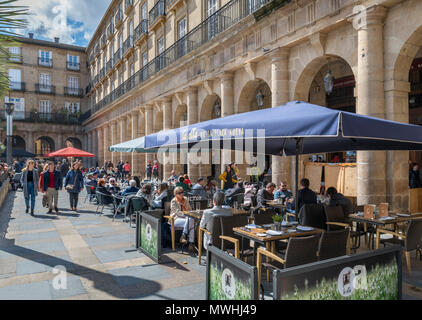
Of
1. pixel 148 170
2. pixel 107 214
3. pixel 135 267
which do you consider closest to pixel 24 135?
pixel 148 170

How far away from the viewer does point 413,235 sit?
5.01 metres

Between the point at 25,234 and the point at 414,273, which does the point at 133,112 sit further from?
the point at 414,273

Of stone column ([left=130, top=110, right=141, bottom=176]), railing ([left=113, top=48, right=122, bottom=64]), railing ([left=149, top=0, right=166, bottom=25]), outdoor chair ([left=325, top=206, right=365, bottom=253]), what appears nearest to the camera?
outdoor chair ([left=325, top=206, right=365, bottom=253])

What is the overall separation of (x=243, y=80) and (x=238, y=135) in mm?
9067

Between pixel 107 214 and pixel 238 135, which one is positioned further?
pixel 107 214

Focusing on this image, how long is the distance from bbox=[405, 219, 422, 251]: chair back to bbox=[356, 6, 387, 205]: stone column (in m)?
2.80

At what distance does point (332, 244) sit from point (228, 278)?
1834 mm

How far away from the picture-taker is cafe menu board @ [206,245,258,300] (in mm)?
2730

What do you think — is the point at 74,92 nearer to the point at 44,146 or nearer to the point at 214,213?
the point at 44,146

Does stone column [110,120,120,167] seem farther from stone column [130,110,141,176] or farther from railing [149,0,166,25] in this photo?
railing [149,0,166,25]

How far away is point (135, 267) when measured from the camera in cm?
534

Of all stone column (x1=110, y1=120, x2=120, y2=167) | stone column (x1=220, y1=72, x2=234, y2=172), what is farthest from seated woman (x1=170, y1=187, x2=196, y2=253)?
stone column (x1=110, y1=120, x2=120, y2=167)

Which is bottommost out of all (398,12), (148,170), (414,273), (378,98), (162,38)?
(414,273)

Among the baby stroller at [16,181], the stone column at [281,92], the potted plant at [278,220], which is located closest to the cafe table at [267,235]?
the potted plant at [278,220]
